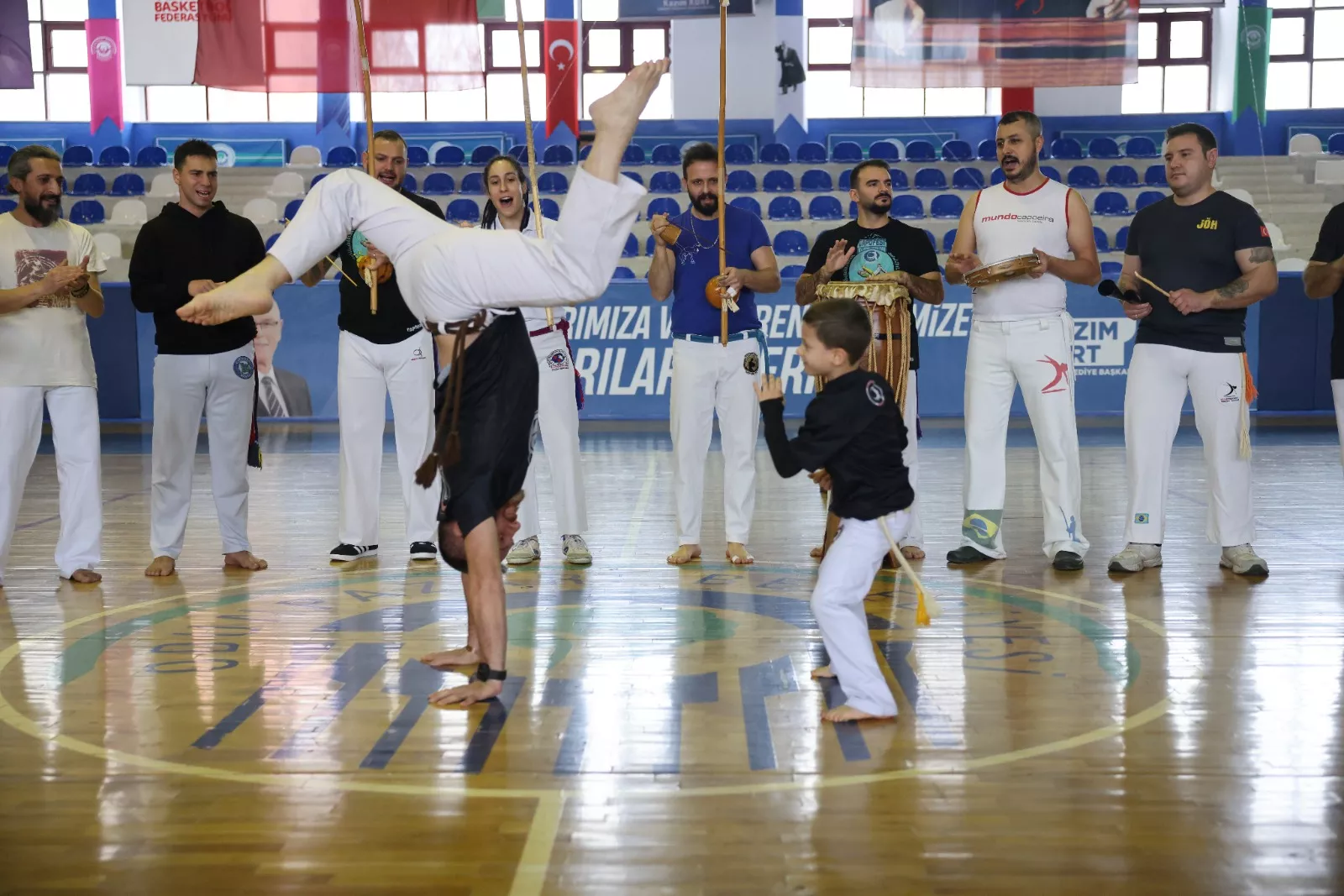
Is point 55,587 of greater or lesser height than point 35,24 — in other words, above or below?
below

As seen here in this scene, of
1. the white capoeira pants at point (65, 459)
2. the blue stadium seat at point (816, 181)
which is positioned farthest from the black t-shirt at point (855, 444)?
the blue stadium seat at point (816, 181)

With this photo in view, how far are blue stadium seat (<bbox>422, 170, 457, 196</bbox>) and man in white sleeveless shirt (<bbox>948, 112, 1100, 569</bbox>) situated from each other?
51.8ft

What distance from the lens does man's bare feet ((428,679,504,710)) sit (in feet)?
14.9

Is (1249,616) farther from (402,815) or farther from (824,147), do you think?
(824,147)

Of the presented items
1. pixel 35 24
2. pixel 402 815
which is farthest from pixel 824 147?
pixel 402 815

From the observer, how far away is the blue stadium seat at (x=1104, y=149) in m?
23.0

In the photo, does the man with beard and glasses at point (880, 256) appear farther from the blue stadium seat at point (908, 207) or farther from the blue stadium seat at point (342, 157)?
the blue stadium seat at point (342, 157)

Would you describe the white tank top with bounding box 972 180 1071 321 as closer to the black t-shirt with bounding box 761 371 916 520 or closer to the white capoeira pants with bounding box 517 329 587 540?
the white capoeira pants with bounding box 517 329 587 540

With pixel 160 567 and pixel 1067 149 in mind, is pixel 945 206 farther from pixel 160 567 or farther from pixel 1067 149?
pixel 160 567

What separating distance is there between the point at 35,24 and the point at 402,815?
1027 inches

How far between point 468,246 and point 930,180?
60.1 ft

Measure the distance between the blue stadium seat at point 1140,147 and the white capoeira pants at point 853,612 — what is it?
69.2 ft

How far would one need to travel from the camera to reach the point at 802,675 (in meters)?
4.93

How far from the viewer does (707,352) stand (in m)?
7.12
